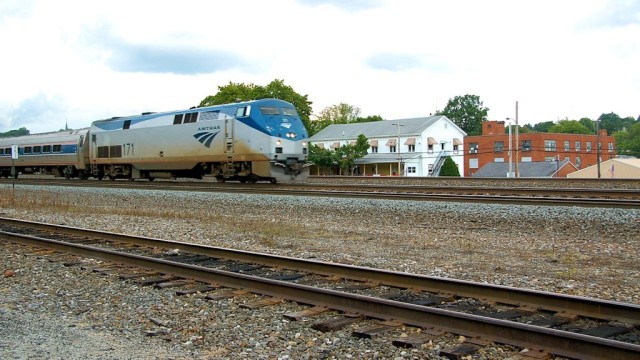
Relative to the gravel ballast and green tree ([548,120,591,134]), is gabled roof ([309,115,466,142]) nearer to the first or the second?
the gravel ballast

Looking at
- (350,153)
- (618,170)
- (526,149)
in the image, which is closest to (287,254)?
(350,153)

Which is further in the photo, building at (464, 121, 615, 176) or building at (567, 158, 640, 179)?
building at (464, 121, 615, 176)

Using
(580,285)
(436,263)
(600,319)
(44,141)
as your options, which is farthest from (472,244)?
(44,141)

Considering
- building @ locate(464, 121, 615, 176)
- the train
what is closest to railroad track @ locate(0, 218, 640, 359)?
the train

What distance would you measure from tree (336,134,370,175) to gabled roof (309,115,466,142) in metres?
10.5

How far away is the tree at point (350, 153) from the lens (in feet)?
240

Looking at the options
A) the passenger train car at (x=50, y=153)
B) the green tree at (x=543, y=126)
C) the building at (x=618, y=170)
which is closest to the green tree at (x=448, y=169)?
the building at (x=618, y=170)

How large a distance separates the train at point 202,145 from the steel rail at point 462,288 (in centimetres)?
1273

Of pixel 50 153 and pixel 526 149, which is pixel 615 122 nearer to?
pixel 526 149

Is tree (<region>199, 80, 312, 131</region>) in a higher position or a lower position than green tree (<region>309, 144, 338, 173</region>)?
higher

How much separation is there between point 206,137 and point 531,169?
191ft

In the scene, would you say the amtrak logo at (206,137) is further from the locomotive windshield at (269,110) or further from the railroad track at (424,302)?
the railroad track at (424,302)

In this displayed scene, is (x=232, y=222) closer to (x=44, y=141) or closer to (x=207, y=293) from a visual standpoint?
(x=207, y=293)

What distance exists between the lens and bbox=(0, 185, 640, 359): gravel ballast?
221 inches
